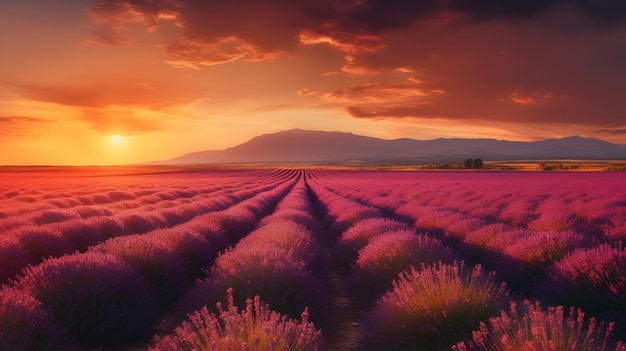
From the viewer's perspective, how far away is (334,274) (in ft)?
26.6

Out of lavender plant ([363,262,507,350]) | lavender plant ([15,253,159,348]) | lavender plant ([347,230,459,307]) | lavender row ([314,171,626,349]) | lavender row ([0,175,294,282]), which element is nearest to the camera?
lavender plant ([363,262,507,350])

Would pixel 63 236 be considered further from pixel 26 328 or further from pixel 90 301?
pixel 26 328

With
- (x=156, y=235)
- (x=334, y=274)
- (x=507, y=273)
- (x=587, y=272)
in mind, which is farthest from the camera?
(x=334, y=274)

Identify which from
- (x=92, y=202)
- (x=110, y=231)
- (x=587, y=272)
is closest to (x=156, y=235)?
(x=110, y=231)

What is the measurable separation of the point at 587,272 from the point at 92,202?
18.9 meters

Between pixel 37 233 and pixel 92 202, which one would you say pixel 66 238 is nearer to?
pixel 37 233

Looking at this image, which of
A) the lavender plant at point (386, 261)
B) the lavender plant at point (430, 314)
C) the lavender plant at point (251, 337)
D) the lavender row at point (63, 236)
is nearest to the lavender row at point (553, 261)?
the lavender plant at point (430, 314)

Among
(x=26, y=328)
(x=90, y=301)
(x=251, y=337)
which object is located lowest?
(x=90, y=301)

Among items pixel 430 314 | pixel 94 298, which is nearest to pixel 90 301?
pixel 94 298

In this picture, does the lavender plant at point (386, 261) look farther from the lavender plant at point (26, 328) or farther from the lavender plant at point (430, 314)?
the lavender plant at point (26, 328)

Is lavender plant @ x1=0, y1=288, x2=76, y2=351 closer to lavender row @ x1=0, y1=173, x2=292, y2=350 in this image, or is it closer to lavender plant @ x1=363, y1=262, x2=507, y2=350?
lavender row @ x1=0, y1=173, x2=292, y2=350

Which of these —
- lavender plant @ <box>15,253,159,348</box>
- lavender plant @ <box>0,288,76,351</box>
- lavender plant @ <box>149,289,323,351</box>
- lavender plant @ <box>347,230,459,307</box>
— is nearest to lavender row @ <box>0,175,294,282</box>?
lavender plant @ <box>15,253,159,348</box>

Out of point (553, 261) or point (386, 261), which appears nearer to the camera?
point (386, 261)

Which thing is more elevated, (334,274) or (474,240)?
(474,240)
